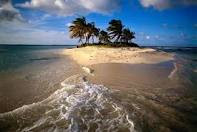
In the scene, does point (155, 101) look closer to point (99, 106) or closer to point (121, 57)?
point (99, 106)

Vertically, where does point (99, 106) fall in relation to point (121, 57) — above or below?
above

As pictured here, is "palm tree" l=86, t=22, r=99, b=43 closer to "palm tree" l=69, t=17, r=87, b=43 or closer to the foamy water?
"palm tree" l=69, t=17, r=87, b=43

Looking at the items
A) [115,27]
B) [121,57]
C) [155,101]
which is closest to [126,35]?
[115,27]

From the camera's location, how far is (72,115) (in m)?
6.23

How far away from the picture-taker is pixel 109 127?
5.37 meters

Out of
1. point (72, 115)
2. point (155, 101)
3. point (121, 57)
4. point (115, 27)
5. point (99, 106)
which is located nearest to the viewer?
point (72, 115)

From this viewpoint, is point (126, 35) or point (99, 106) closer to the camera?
point (99, 106)

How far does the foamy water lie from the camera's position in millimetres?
5398

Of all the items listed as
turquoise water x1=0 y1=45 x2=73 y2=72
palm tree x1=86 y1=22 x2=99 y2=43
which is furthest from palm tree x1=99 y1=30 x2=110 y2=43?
turquoise water x1=0 y1=45 x2=73 y2=72

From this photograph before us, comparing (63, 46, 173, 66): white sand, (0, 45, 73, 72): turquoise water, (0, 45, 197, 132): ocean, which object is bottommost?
(0, 45, 73, 72): turquoise water

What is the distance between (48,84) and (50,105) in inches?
143

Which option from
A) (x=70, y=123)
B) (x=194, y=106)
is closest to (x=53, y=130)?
(x=70, y=123)

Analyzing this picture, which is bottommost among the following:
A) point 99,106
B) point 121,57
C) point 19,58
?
point 19,58

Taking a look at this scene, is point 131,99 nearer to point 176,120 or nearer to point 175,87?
point 176,120
